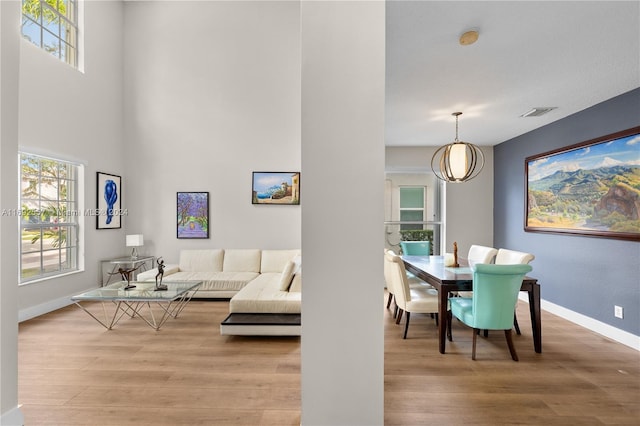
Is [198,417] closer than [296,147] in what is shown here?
Yes

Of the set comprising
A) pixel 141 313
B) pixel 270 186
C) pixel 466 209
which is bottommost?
pixel 141 313

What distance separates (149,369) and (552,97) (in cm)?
451

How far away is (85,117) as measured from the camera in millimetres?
4688

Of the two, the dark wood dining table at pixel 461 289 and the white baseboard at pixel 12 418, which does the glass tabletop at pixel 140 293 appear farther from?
the dark wood dining table at pixel 461 289

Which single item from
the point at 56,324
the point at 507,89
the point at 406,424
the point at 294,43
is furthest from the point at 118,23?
the point at 406,424

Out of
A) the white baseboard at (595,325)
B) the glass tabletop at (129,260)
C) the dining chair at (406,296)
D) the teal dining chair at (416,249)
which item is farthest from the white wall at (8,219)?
the white baseboard at (595,325)

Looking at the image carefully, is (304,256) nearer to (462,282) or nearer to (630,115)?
(462,282)

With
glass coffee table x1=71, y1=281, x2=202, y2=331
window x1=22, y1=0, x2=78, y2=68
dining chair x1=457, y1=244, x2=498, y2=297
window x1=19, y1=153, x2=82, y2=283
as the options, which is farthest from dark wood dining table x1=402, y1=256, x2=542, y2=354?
window x1=22, y1=0, x2=78, y2=68

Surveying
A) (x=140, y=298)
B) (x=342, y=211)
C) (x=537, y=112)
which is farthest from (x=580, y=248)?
(x=140, y=298)

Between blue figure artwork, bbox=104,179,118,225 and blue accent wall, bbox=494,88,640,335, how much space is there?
6.49 meters

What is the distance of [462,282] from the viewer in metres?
2.89

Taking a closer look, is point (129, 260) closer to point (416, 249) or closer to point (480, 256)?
point (416, 249)

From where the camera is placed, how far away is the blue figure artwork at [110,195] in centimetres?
508

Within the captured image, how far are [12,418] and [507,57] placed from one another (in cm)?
396
